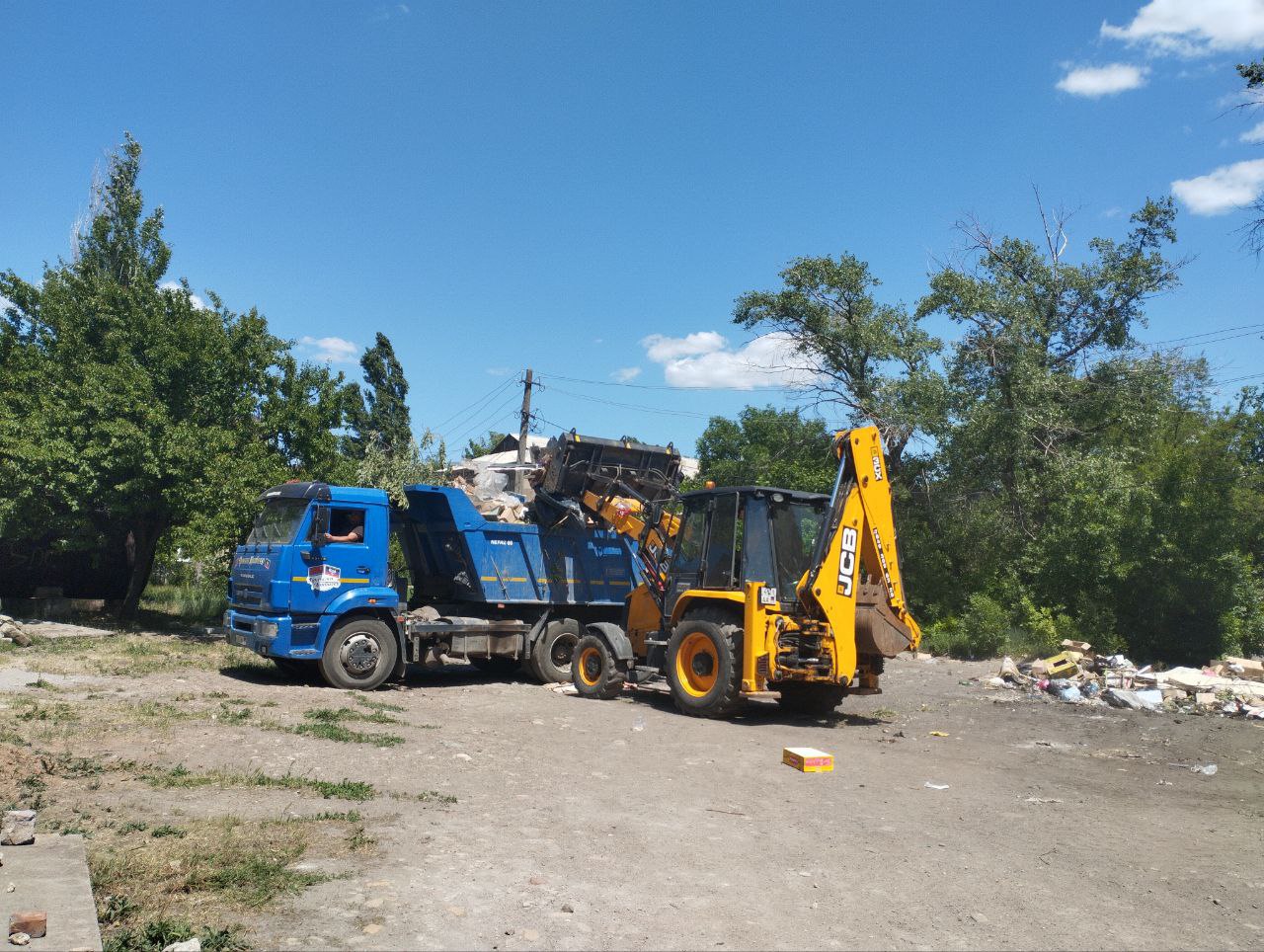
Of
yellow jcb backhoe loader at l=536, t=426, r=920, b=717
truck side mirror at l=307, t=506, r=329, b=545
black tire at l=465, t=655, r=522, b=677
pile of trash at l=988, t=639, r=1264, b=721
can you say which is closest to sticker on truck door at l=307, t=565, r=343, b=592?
truck side mirror at l=307, t=506, r=329, b=545

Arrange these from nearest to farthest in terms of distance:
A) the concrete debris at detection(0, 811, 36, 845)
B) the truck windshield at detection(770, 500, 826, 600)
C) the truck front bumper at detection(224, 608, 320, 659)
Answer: the concrete debris at detection(0, 811, 36, 845)
the truck windshield at detection(770, 500, 826, 600)
the truck front bumper at detection(224, 608, 320, 659)

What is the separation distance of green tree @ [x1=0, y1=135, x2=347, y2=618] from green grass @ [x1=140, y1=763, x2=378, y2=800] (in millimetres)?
10199

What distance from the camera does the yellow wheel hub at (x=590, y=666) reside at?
12.9 metres

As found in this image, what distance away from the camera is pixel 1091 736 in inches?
429

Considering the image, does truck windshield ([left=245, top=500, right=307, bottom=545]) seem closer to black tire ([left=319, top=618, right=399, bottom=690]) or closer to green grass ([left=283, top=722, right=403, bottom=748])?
black tire ([left=319, top=618, right=399, bottom=690])

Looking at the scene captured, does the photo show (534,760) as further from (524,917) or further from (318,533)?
(318,533)

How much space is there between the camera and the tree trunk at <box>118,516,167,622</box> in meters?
18.3

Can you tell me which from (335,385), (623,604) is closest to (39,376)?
(335,385)

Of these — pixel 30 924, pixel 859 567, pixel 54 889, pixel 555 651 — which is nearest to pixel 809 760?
pixel 859 567

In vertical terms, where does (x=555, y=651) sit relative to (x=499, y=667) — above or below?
above

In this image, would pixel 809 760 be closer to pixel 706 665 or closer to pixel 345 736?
pixel 706 665

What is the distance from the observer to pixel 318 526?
1195cm

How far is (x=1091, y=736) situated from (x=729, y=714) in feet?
14.1

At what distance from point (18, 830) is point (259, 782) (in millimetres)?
2075
